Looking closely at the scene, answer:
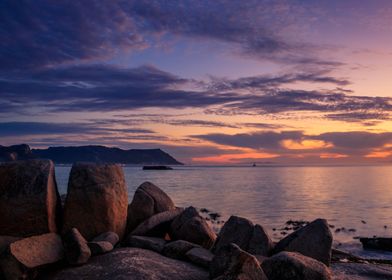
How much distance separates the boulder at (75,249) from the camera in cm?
1046

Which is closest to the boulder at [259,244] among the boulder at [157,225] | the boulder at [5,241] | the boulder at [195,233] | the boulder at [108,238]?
the boulder at [195,233]

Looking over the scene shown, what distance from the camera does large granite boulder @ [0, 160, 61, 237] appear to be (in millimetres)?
12359

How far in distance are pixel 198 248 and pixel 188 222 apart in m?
1.90

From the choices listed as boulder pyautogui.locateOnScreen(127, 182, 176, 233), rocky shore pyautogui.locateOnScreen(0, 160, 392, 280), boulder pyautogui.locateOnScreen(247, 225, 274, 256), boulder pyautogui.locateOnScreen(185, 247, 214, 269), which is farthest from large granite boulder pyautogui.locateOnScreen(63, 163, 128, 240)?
boulder pyautogui.locateOnScreen(247, 225, 274, 256)

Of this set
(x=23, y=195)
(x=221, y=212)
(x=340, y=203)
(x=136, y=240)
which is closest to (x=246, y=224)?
(x=136, y=240)

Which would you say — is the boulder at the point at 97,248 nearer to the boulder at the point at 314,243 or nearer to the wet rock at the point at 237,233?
the wet rock at the point at 237,233

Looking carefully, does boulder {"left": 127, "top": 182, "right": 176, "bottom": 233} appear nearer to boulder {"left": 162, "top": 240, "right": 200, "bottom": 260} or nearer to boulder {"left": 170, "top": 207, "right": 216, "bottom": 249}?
boulder {"left": 170, "top": 207, "right": 216, "bottom": 249}

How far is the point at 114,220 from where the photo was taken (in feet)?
43.8

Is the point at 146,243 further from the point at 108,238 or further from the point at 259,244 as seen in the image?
the point at 259,244

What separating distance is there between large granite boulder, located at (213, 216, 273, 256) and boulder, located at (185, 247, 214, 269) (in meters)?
1.23

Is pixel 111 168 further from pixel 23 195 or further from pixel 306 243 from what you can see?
pixel 306 243

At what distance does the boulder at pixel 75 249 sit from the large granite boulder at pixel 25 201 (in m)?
1.98

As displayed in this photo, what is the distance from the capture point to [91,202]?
13.0 m

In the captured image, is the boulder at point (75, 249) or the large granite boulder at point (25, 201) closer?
the boulder at point (75, 249)
